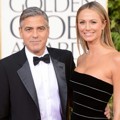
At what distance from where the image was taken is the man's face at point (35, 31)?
11.3 feet

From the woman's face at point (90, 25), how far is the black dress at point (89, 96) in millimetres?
311

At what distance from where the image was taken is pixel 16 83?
3.43 metres

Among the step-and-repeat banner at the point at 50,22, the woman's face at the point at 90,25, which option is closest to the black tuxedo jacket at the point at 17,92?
the woman's face at the point at 90,25

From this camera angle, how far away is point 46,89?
3486 millimetres

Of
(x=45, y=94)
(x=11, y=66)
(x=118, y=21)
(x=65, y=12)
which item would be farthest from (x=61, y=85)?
(x=118, y=21)

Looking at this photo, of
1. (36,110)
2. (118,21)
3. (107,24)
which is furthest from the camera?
(118,21)

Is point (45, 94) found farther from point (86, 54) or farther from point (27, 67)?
point (86, 54)

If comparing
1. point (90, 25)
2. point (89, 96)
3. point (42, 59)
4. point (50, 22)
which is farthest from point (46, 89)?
point (50, 22)

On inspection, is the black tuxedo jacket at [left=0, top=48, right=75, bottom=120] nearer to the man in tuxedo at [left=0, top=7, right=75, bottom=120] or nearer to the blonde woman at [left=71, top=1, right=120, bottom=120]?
the man in tuxedo at [left=0, top=7, right=75, bottom=120]

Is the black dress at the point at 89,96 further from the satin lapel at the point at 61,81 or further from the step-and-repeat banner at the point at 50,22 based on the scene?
the step-and-repeat banner at the point at 50,22

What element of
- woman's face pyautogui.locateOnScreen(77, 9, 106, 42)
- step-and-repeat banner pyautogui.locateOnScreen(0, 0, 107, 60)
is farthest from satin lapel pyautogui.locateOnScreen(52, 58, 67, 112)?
step-and-repeat banner pyautogui.locateOnScreen(0, 0, 107, 60)

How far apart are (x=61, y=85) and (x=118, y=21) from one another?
2476mm

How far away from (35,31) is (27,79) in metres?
0.36

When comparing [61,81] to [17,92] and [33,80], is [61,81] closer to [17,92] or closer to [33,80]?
[33,80]
